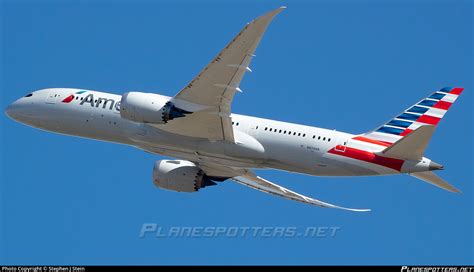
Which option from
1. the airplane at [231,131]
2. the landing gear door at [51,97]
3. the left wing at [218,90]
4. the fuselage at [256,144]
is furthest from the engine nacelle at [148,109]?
the landing gear door at [51,97]

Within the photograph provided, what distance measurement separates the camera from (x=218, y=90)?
51219mm

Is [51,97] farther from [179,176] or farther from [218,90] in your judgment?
[218,90]

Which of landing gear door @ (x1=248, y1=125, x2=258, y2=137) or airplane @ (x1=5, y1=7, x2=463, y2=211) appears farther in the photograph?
landing gear door @ (x1=248, y1=125, x2=258, y2=137)

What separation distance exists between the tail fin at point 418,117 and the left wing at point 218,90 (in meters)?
8.53

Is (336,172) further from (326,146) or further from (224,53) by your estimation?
(224,53)

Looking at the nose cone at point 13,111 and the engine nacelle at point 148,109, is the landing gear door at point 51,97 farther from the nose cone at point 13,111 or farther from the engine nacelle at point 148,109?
the engine nacelle at point 148,109

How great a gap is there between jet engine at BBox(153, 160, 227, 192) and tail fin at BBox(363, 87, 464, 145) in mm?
11421

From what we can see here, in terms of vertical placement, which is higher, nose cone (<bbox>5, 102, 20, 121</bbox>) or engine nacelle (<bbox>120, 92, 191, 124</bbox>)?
engine nacelle (<bbox>120, 92, 191, 124</bbox>)

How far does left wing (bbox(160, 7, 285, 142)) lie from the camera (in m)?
47.7

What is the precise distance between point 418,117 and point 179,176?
15194mm

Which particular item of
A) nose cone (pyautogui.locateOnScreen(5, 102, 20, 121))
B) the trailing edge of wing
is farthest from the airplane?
the trailing edge of wing

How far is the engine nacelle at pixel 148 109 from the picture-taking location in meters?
52.9

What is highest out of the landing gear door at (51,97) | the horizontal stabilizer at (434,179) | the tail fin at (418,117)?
the tail fin at (418,117)

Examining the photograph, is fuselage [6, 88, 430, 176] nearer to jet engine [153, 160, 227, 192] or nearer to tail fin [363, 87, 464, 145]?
tail fin [363, 87, 464, 145]
